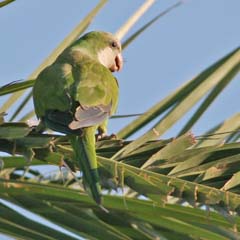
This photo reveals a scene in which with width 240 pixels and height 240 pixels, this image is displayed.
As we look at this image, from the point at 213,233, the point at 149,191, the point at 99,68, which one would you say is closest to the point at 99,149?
the point at 149,191

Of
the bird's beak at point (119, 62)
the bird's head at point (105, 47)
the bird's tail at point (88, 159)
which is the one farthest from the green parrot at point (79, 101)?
the bird's beak at point (119, 62)

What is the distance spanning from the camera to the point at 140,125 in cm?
178

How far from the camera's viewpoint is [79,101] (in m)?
1.59

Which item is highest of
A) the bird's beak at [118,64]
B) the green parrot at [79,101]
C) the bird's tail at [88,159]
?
the bird's beak at [118,64]

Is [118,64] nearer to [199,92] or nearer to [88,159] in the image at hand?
[199,92]

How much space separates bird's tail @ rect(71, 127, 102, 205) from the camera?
3.50 ft

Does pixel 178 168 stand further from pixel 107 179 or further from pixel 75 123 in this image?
pixel 75 123

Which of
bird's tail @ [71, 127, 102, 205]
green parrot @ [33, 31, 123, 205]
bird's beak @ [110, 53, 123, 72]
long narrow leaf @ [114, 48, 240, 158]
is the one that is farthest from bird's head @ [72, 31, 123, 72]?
Result: bird's tail @ [71, 127, 102, 205]

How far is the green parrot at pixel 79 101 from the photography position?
48.8 inches

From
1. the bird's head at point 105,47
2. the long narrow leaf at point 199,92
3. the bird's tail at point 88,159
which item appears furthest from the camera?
the bird's head at point 105,47

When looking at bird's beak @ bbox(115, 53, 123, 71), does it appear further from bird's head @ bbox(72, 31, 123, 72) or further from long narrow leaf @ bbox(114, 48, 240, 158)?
long narrow leaf @ bbox(114, 48, 240, 158)

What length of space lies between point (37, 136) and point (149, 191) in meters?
0.29

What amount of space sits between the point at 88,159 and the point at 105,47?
1.28m

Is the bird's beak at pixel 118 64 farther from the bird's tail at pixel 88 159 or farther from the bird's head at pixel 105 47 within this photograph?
the bird's tail at pixel 88 159
